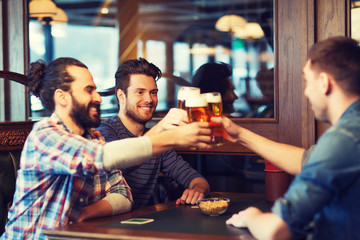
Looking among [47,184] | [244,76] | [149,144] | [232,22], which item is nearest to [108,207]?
[47,184]

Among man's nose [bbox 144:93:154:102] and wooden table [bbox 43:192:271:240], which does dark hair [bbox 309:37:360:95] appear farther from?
man's nose [bbox 144:93:154:102]

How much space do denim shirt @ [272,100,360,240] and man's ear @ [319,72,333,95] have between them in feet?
0.40

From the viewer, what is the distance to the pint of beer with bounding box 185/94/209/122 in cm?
183

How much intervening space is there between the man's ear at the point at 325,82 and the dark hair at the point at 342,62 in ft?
0.05

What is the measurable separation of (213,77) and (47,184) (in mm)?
2066

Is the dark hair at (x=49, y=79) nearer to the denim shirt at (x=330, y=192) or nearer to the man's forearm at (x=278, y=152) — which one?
the man's forearm at (x=278, y=152)

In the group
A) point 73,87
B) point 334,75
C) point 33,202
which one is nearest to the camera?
point 334,75

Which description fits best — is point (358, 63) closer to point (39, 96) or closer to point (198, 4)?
point (39, 96)

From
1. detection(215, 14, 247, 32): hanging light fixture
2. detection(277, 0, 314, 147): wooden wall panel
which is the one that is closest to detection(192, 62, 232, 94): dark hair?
detection(277, 0, 314, 147): wooden wall panel

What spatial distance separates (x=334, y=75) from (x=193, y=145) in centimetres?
57

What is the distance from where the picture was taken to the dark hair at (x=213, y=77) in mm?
3643

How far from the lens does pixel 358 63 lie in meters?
1.48

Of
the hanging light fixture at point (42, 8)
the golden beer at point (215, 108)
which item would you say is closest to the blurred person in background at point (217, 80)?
the hanging light fixture at point (42, 8)

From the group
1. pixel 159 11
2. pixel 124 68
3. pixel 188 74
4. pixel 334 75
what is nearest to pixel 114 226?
pixel 334 75
